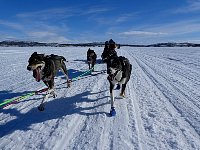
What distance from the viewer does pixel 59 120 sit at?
17.9 feet

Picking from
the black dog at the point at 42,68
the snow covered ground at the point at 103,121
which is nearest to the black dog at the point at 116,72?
the snow covered ground at the point at 103,121

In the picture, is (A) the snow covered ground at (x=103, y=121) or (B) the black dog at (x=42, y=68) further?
(B) the black dog at (x=42, y=68)

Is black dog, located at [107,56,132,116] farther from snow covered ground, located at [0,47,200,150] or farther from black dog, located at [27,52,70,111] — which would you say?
black dog, located at [27,52,70,111]

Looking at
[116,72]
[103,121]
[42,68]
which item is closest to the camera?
[103,121]

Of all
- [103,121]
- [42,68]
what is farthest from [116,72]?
[42,68]

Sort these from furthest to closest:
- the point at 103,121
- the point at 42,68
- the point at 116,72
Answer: the point at 42,68 < the point at 116,72 < the point at 103,121

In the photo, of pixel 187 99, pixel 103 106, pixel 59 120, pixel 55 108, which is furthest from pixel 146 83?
pixel 59 120

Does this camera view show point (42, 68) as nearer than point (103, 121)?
No

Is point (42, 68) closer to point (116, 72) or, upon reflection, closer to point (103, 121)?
point (116, 72)

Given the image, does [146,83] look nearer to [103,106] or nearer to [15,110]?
[103,106]

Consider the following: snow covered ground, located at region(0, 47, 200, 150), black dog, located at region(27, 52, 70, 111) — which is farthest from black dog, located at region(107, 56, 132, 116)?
black dog, located at region(27, 52, 70, 111)

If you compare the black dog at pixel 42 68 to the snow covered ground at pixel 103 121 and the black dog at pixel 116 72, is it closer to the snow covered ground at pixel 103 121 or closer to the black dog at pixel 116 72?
the snow covered ground at pixel 103 121

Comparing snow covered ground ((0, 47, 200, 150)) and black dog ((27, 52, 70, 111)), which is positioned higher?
black dog ((27, 52, 70, 111))

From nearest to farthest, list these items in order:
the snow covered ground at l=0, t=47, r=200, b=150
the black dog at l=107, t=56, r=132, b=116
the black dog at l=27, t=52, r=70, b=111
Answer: the snow covered ground at l=0, t=47, r=200, b=150, the black dog at l=107, t=56, r=132, b=116, the black dog at l=27, t=52, r=70, b=111
